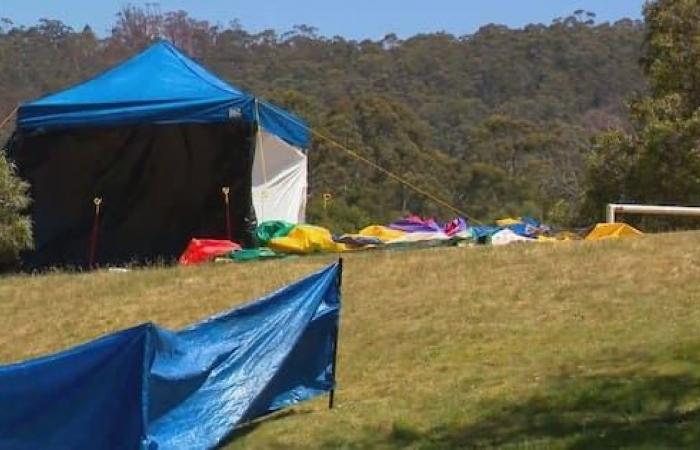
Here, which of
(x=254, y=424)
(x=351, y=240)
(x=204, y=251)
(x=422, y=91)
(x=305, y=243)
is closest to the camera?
(x=254, y=424)

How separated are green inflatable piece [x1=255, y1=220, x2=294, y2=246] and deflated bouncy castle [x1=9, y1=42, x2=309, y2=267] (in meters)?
0.15

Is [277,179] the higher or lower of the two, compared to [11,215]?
higher

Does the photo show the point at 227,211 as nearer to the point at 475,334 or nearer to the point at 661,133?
the point at 475,334

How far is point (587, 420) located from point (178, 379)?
241 cm

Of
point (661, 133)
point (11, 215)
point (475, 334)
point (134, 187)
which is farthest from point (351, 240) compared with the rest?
point (661, 133)

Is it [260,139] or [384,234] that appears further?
[260,139]

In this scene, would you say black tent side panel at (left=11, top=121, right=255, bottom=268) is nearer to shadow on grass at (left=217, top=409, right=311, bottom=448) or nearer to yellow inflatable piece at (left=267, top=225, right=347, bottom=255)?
yellow inflatable piece at (left=267, top=225, right=347, bottom=255)

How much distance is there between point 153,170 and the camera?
16.8 m

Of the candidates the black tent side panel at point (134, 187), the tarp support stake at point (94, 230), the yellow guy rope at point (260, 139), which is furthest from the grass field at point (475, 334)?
Result: the yellow guy rope at point (260, 139)

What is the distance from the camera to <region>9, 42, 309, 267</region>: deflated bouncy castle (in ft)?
51.3

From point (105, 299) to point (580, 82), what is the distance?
6560 cm

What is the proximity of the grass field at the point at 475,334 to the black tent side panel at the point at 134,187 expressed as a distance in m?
2.23

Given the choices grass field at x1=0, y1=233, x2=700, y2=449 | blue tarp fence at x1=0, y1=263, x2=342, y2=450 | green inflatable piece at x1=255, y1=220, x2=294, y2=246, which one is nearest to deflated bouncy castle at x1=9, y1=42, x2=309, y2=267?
green inflatable piece at x1=255, y1=220, x2=294, y2=246

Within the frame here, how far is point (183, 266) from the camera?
1377 centimetres
